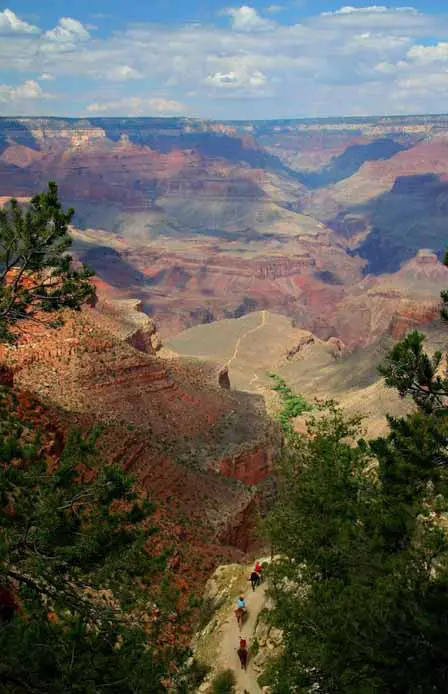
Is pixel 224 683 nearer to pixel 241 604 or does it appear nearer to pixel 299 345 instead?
pixel 241 604

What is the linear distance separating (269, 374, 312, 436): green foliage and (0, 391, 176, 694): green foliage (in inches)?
2379

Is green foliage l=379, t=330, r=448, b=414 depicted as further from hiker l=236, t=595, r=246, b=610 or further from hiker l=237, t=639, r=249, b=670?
hiker l=236, t=595, r=246, b=610

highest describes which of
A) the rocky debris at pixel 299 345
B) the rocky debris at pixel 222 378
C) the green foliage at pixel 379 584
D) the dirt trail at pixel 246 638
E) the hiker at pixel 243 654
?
the green foliage at pixel 379 584

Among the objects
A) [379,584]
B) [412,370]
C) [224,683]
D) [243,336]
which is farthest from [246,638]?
[243,336]

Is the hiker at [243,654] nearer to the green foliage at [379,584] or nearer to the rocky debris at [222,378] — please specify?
the green foliage at [379,584]

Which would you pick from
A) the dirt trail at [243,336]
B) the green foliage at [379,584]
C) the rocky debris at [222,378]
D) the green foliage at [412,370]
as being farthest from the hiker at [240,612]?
the dirt trail at [243,336]

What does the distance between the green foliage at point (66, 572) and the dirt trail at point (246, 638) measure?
9.77 metres

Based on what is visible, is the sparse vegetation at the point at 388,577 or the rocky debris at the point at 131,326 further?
the rocky debris at the point at 131,326

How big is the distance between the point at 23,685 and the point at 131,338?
214 ft

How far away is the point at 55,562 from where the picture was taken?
50.5ft

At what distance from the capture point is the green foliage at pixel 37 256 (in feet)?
62.4

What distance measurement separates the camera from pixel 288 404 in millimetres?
96312

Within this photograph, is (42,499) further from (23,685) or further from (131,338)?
(131,338)

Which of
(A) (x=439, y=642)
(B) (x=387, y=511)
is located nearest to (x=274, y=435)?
(B) (x=387, y=511)
